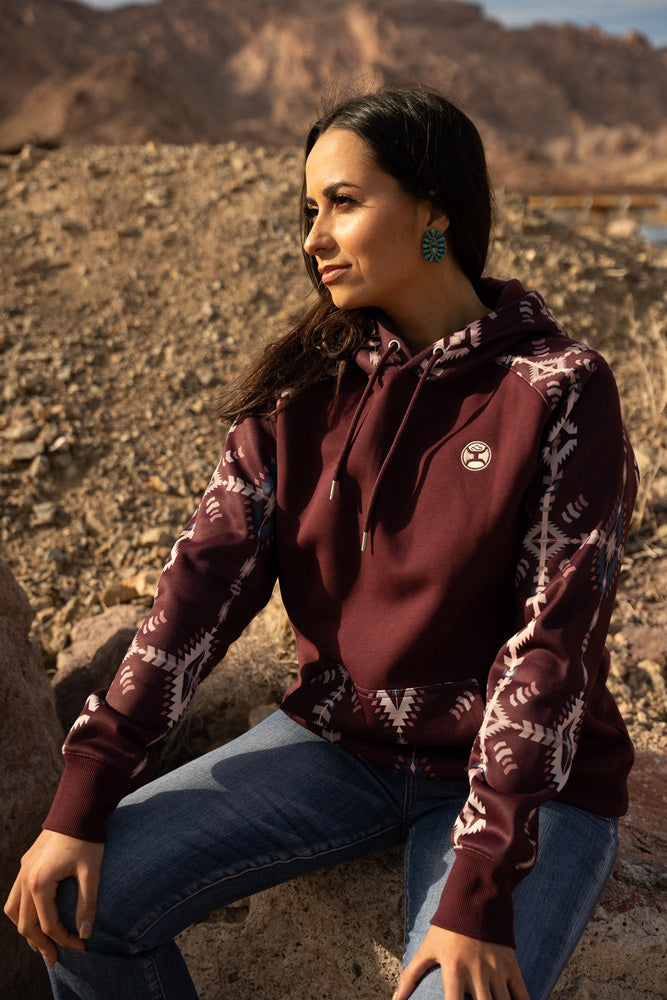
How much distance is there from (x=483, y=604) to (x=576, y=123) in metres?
35.1

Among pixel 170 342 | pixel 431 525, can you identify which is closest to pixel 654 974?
pixel 431 525

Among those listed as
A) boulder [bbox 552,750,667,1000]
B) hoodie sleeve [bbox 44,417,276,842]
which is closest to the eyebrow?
hoodie sleeve [bbox 44,417,276,842]

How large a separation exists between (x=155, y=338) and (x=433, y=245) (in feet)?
10.6

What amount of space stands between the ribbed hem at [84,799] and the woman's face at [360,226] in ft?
2.90

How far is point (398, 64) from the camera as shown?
99.9ft

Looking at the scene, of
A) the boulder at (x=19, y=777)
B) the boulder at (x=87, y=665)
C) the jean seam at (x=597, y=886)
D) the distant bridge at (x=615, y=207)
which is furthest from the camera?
the distant bridge at (x=615, y=207)

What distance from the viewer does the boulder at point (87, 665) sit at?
248 cm

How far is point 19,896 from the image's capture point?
4.70ft

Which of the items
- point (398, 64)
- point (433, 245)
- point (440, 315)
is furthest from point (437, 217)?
point (398, 64)

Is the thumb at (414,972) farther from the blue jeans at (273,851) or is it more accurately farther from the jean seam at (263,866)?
the jean seam at (263,866)

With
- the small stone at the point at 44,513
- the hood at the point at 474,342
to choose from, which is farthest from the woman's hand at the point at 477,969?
the small stone at the point at 44,513

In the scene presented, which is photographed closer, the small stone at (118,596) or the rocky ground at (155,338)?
the small stone at (118,596)

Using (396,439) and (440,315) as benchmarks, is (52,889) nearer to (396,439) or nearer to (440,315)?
(396,439)

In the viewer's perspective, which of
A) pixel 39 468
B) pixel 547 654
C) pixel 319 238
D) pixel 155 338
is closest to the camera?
pixel 547 654
